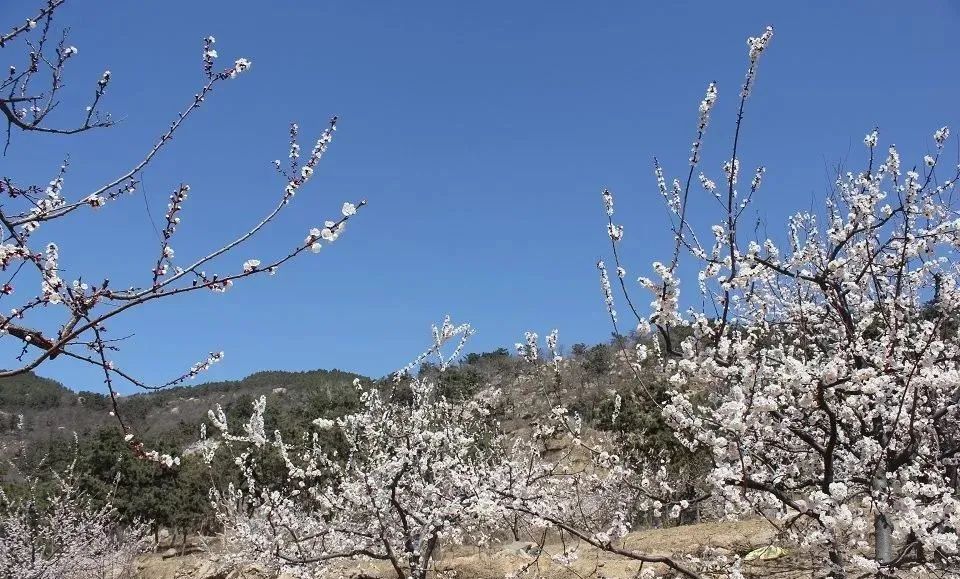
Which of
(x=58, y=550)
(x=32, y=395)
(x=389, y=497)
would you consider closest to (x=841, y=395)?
(x=389, y=497)

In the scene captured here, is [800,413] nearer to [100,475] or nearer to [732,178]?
[732,178]

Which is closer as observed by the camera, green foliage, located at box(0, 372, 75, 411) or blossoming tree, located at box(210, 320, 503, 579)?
blossoming tree, located at box(210, 320, 503, 579)

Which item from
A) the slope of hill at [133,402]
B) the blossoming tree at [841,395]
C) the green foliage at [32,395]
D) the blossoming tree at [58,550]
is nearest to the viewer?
the blossoming tree at [841,395]

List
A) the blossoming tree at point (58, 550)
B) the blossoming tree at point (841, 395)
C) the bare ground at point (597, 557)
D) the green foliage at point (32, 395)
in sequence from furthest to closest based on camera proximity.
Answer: the green foliage at point (32, 395), the blossoming tree at point (58, 550), the bare ground at point (597, 557), the blossoming tree at point (841, 395)

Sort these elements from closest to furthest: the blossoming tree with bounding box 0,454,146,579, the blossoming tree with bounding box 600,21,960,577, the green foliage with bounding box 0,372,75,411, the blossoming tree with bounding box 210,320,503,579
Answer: the blossoming tree with bounding box 600,21,960,577 < the blossoming tree with bounding box 210,320,503,579 < the blossoming tree with bounding box 0,454,146,579 < the green foliage with bounding box 0,372,75,411

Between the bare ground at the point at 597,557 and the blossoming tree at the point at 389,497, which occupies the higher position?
the blossoming tree at the point at 389,497

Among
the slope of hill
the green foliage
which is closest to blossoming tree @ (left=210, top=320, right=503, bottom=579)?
the slope of hill

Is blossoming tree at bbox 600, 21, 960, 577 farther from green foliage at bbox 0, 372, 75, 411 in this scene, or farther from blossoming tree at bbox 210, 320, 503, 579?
green foliage at bbox 0, 372, 75, 411

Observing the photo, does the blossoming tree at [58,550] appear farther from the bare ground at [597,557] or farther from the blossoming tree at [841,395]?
the blossoming tree at [841,395]

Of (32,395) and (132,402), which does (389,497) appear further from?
(32,395)

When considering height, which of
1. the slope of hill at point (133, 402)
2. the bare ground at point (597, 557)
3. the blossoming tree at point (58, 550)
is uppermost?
the slope of hill at point (133, 402)

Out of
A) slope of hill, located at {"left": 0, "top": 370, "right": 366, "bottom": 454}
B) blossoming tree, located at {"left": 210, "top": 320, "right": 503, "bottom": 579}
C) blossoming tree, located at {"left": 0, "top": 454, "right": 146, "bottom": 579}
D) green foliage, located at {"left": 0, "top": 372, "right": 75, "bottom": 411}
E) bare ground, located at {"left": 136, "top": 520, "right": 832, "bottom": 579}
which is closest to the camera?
blossoming tree, located at {"left": 210, "top": 320, "right": 503, "bottom": 579}

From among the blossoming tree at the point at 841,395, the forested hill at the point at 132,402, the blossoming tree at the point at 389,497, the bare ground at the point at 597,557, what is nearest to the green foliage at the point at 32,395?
the forested hill at the point at 132,402

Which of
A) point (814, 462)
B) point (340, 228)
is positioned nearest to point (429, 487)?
point (814, 462)
